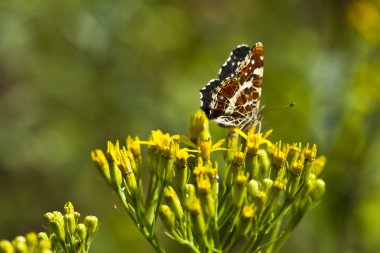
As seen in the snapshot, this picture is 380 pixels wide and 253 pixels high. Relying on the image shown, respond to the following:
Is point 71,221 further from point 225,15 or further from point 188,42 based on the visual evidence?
point 225,15

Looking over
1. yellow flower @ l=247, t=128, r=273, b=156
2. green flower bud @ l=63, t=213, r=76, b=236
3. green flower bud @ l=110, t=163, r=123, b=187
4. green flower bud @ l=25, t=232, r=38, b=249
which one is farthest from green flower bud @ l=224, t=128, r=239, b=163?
green flower bud @ l=25, t=232, r=38, b=249

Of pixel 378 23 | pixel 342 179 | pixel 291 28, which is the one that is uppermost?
pixel 291 28

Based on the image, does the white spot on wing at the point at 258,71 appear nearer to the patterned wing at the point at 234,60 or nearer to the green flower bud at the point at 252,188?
the patterned wing at the point at 234,60

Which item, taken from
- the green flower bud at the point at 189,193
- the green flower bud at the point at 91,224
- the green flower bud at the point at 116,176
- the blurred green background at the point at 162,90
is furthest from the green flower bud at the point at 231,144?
the blurred green background at the point at 162,90

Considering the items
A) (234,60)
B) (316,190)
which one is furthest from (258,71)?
(316,190)

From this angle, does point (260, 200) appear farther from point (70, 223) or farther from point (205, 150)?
point (70, 223)

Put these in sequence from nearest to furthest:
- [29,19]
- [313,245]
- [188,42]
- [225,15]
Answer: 1. [313,245]
2. [29,19]
3. [188,42]
4. [225,15]

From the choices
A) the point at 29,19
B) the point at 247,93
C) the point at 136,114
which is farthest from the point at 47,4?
the point at 247,93
